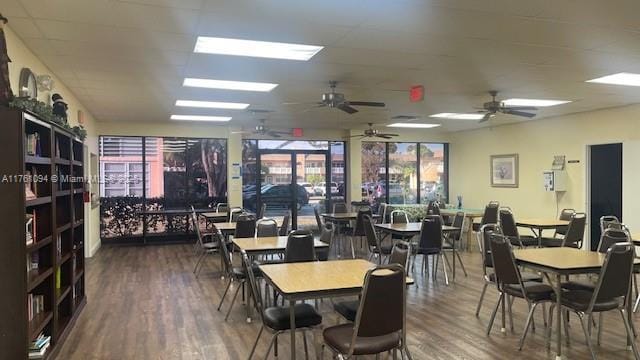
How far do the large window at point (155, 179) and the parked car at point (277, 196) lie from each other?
2.47 ft

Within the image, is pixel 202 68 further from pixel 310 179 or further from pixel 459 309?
pixel 310 179

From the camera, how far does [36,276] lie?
3443mm

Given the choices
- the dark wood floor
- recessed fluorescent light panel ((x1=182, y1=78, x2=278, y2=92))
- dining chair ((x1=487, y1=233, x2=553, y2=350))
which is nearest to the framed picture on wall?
the dark wood floor

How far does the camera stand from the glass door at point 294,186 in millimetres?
11398

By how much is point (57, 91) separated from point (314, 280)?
4481 millimetres

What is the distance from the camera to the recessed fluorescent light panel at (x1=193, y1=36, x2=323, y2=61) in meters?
4.27

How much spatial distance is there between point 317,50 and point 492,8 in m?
1.70

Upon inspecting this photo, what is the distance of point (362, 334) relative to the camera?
Result: 267cm

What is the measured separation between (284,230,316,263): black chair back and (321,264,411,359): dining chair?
1745mm

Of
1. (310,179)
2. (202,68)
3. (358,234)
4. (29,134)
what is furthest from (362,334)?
(310,179)

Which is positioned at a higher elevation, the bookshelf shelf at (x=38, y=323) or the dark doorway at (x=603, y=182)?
the dark doorway at (x=603, y=182)

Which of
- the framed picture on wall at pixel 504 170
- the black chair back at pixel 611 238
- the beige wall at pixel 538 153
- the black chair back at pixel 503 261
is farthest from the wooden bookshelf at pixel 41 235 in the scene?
the framed picture on wall at pixel 504 170

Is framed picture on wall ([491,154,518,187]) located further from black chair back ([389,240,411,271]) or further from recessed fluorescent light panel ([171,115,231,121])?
black chair back ([389,240,411,271])

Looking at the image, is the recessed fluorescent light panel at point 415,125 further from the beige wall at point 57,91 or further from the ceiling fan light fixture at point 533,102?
the beige wall at point 57,91
